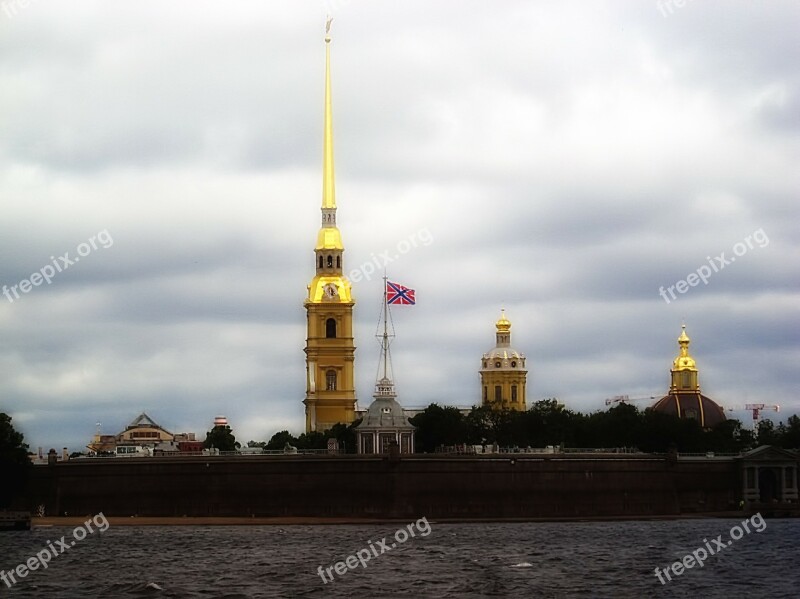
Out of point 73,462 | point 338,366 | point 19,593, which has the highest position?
point 338,366

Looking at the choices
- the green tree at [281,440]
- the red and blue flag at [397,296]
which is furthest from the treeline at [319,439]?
the red and blue flag at [397,296]

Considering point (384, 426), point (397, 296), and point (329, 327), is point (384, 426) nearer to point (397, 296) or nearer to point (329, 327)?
point (397, 296)

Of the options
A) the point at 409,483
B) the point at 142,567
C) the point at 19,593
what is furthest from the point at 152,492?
the point at 19,593

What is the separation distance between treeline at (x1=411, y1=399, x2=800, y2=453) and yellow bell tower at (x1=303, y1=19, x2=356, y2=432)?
59.6 ft

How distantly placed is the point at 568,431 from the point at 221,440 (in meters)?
36.7

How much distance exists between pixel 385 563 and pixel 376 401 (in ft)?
181

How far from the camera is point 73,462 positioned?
465 ft

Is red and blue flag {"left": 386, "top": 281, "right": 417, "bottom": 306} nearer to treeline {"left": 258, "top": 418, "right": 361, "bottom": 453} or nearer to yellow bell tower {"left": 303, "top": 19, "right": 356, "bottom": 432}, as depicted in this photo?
treeline {"left": 258, "top": 418, "right": 361, "bottom": 453}

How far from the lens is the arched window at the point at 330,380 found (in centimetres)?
18812

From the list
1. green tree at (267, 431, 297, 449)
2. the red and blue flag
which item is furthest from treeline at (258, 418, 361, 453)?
the red and blue flag

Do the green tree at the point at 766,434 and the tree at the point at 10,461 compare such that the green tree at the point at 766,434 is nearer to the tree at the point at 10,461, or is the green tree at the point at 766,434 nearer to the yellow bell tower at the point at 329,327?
the yellow bell tower at the point at 329,327

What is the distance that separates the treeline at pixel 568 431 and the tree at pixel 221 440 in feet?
78.6

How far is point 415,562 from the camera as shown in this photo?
96.9m

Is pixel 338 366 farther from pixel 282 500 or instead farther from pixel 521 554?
pixel 521 554
